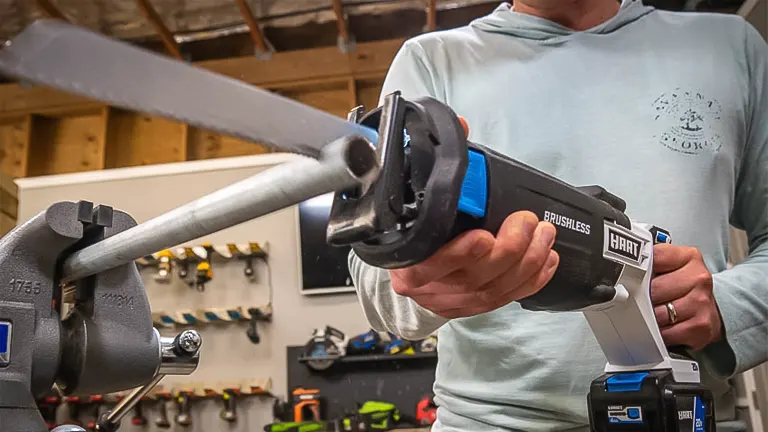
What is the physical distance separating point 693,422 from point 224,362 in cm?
287

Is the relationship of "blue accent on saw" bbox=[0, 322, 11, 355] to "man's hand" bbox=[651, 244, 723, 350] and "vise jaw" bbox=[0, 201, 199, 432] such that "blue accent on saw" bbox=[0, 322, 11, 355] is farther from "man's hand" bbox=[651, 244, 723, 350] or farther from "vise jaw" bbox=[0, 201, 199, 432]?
"man's hand" bbox=[651, 244, 723, 350]

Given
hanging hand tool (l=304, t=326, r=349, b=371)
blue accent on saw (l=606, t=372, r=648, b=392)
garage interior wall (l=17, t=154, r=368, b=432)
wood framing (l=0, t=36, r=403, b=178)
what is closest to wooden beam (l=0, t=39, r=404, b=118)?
wood framing (l=0, t=36, r=403, b=178)

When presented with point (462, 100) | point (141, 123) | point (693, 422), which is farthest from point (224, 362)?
point (693, 422)

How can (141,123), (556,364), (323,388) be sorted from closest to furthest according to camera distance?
1. (556,364)
2. (323,388)
3. (141,123)

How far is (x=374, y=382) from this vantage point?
121 inches

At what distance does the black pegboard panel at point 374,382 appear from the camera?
3.04m

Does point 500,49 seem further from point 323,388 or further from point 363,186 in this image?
point 323,388

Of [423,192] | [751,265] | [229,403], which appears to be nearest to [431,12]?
[229,403]

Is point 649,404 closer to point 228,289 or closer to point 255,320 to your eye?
point 255,320

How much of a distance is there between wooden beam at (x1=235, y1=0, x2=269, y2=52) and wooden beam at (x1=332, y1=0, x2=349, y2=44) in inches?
16.6

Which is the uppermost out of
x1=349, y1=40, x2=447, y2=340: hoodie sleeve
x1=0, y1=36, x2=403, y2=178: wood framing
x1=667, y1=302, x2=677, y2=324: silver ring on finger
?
x1=0, y1=36, x2=403, y2=178: wood framing

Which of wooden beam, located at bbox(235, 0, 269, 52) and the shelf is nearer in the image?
the shelf

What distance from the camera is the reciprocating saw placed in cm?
45

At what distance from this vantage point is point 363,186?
429 mm
